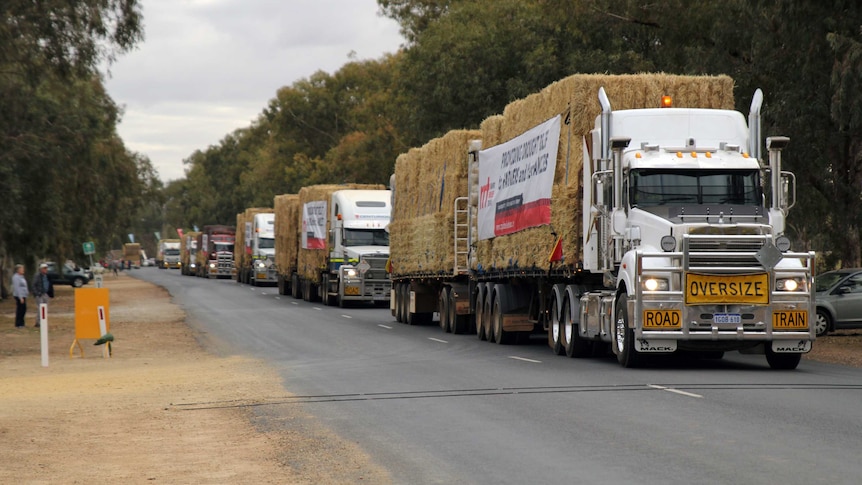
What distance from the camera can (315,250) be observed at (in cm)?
5059

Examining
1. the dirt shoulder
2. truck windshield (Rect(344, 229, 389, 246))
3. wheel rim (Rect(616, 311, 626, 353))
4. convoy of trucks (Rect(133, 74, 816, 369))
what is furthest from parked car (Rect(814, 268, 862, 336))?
truck windshield (Rect(344, 229, 389, 246))

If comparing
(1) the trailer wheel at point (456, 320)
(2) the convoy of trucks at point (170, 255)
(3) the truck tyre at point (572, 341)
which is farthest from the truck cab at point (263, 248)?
(2) the convoy of trucks at point (170, 255)

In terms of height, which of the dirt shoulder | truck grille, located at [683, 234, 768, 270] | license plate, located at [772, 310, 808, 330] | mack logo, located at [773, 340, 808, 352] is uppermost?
truck grille, located at [683, 234, 768, 270]

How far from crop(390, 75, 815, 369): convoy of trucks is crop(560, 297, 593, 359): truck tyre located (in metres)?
0.04

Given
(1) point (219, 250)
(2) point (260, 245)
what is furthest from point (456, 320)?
(1) point (219, 250)

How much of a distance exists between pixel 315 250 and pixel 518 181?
83.9 ft

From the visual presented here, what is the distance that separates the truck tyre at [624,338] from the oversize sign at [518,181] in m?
3.77

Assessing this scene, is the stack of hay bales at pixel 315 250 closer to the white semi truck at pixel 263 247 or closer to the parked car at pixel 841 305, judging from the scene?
the white semi truck at pixel 263 247

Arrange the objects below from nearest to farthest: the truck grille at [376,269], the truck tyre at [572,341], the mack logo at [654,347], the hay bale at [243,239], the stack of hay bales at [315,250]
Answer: the mack logo at [654,347]
the truck tyre at [572,341]
the truck grille at [376,269]
the stack of hay bales at [315,250]
the hay bale at [243,239]

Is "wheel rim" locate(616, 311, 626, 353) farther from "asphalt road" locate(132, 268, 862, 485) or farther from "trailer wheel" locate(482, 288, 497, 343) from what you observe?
"trailer wheel" locate(482, 288, 497, 343)

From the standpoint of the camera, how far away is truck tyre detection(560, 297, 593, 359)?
870 inches

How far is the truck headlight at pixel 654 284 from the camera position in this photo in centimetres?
1873

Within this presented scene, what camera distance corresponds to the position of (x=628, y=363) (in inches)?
771

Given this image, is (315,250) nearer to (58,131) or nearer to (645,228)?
(58,131)
